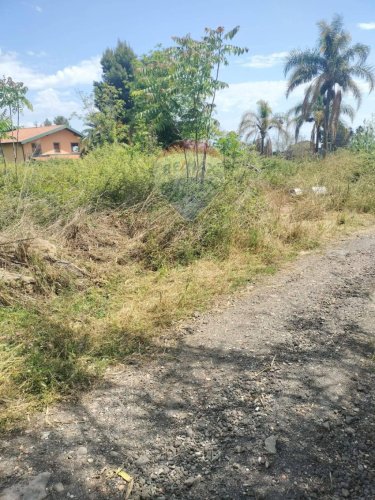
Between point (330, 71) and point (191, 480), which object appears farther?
point (330, 71)

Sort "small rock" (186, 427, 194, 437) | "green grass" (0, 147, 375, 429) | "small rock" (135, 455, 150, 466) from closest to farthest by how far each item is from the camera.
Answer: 1. "small rock" (135, 455, 150, 466)
2. "small rock" (186, 427, 194, 437)
3. "green grass" (0, 147, 375, 429)

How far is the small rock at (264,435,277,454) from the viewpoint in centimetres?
209

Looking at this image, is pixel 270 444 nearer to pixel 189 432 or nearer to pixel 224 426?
pixel 224 426

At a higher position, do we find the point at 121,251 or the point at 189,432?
the point at 121,251

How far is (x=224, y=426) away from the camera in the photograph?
7.56 ft

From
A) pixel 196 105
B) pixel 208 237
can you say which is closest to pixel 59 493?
pixel 208 237

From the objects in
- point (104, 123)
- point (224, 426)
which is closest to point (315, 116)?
point (104, 123)

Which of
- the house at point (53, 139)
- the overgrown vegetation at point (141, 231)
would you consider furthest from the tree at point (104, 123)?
the house at point (53, 139)

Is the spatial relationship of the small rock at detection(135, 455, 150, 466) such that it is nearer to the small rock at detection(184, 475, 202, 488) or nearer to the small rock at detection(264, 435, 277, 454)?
the small rock at detection(184, 475, 202, 488)

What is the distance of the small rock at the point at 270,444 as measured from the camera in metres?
2.09

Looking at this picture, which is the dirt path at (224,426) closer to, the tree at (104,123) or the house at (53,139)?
the tree at (104,123)

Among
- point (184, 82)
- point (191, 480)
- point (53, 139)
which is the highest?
point (53, 139)

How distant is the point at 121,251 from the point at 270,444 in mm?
3336

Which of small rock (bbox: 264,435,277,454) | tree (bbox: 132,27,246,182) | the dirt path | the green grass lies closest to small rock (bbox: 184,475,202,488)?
the dirt path
